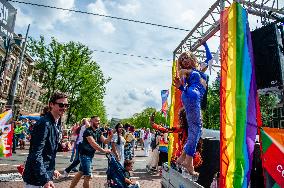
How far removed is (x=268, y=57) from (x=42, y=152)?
9.48 ft

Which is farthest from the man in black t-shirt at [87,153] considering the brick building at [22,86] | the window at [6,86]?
the window at [6,86]

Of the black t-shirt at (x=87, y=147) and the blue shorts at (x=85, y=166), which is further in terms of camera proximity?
the black t-shirt at (x=87, y=147)

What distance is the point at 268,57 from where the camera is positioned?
346cm

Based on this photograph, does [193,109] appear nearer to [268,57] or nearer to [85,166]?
[268,57]

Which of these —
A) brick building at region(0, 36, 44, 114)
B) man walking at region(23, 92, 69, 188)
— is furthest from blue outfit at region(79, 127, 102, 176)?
brick building at region(0, 36, 44, 114)

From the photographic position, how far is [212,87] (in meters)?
37.7

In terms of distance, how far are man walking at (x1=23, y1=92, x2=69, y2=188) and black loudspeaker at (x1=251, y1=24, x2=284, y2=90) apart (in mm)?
2473

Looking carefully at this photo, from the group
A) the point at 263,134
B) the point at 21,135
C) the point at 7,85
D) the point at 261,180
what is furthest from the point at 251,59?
the point at 7,85

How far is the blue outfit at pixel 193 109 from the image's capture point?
3.28 m

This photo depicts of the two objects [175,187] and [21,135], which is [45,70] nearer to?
[21,135]

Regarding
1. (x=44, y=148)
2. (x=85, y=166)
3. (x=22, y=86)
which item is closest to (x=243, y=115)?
(x=44, y=148)

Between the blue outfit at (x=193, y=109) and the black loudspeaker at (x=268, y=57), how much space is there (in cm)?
76

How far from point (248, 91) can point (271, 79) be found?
0.43 meters

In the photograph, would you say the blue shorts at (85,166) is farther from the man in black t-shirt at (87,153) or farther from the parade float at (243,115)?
the parade float at (243,115)
